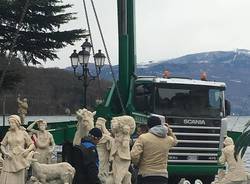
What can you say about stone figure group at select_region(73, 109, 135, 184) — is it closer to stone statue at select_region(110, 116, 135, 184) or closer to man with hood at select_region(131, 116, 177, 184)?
stone statue at select_region(110, 116, 135, 184)

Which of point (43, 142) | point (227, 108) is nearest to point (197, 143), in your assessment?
point (227, 108)

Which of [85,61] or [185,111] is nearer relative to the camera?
[185,111]

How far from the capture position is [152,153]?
29.9ft

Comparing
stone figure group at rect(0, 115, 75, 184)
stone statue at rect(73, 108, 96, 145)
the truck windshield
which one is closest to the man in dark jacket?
stone figure group at rect(0, 115, 75, 184)

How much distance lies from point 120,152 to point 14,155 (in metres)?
2.05

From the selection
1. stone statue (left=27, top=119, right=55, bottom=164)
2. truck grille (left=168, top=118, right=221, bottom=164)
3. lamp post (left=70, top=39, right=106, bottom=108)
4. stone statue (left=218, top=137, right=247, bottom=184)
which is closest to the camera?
stone statue (left=218, top=137, right=247, bottom=184)

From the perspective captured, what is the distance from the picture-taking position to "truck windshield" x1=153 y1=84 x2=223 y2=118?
16.2m

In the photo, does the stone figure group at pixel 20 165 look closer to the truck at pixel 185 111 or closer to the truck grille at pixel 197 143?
the truck at pixel 185 111

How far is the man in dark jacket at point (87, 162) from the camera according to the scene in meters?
10.6

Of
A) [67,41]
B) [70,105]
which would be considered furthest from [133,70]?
[70,105]

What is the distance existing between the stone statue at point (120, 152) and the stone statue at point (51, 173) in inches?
33.4

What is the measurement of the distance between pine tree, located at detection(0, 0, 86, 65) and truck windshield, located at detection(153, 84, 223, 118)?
9679 mm

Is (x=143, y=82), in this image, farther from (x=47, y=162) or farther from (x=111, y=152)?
(x=111, y=152)

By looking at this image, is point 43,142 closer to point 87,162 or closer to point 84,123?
point 84,123
